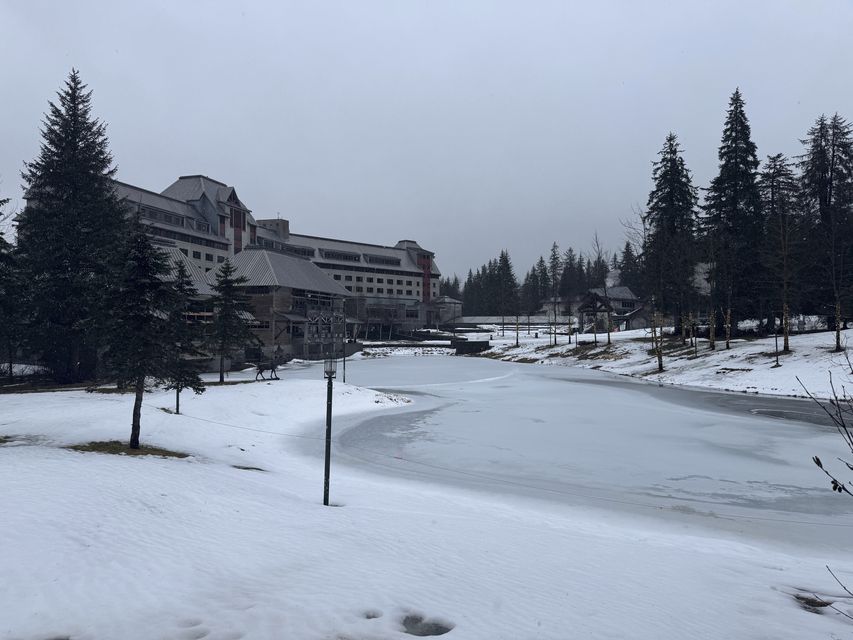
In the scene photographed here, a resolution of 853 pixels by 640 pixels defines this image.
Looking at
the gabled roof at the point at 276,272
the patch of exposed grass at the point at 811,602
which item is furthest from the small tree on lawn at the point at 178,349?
the gabled roof at the point at 276,272

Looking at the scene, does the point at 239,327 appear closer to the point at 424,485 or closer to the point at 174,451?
the point at 174,451

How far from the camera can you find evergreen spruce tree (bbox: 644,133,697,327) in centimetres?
4241

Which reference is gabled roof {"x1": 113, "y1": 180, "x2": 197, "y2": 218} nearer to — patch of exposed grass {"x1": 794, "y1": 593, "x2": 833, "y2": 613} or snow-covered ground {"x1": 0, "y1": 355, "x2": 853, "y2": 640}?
snow-covered ground {"x1": 0, "y1": 355, "x2": 853, "y2": 640}

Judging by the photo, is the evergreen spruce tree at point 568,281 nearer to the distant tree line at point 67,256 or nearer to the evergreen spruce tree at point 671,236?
the evergreen spruce tree at point 671,236

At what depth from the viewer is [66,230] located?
27.6m

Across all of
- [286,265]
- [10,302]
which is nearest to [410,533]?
[10,302]

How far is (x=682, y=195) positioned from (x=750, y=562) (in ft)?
167

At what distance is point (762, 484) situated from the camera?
11227 millimetres

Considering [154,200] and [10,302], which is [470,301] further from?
[10,302]

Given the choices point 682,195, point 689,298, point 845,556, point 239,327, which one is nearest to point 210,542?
point 845,556

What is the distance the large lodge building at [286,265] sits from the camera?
198 feet

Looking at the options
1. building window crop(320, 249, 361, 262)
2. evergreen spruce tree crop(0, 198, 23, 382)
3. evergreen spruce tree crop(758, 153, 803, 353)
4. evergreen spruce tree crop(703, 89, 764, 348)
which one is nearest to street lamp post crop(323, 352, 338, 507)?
evergreen spruce tree crop(0, 198, 23, 382)

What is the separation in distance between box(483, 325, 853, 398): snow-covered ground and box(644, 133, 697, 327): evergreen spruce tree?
5.08m

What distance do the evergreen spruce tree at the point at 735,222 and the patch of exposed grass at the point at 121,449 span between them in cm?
4138
